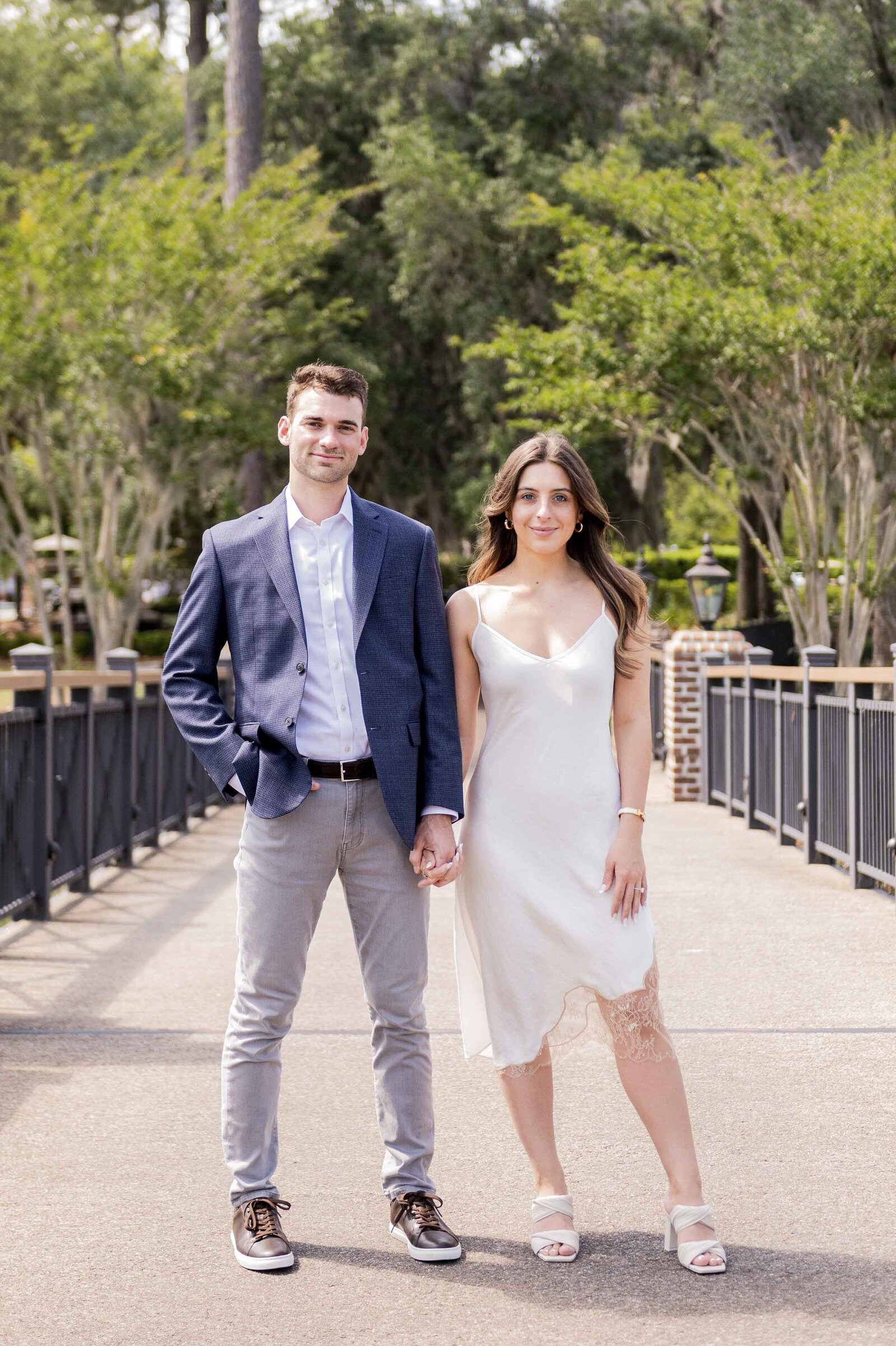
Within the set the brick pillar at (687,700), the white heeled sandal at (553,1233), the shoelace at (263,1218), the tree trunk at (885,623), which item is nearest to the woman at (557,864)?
the white heeled sandal at (553,1233)

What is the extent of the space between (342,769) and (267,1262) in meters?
1.12

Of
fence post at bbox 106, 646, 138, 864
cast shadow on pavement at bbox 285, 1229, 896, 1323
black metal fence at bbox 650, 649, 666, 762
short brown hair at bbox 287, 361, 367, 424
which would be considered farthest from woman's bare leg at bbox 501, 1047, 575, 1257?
black metal fence at bbox 650, 649, 666, 762

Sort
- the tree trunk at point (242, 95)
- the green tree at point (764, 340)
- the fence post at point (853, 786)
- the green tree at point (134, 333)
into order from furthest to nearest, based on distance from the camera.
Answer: the tree trunk at point (242, 95), the green tree at point (134, 333), the green tree at point (764, 340), the fence post at point (853, 786)

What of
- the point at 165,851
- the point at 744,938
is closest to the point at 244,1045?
the point at 744,938

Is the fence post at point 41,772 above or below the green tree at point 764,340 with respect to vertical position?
below

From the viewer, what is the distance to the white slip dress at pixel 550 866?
3.76m

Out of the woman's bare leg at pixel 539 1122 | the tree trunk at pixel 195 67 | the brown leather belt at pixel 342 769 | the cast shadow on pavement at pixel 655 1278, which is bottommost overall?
the cast shadow on pavement at pixel 655 1278

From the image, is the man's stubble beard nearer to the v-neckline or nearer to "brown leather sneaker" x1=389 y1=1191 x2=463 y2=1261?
the v-neckline

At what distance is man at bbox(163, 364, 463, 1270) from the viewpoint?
3754 mm

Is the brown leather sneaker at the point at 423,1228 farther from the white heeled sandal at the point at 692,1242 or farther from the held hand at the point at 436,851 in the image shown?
the held hand at the point at 436,851

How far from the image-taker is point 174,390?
72.4ft

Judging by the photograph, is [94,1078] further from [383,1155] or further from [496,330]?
[496,330]

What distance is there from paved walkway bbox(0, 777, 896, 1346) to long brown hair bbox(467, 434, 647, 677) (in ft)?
4.65

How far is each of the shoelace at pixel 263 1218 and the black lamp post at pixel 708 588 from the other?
1557cm
